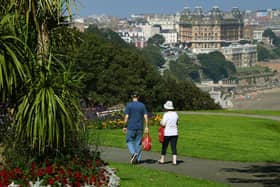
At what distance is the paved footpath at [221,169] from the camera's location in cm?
1148

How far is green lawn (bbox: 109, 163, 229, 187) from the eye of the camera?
10.4m

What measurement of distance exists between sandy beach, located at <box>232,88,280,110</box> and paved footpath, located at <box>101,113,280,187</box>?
347ft

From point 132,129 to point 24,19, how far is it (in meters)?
4.06

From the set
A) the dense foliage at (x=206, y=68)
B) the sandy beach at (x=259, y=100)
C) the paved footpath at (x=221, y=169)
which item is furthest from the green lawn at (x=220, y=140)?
the dense foliage at (x=206, y=68)

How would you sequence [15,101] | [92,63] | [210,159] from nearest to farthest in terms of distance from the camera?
[15,101] → [210,159] → [92,63]

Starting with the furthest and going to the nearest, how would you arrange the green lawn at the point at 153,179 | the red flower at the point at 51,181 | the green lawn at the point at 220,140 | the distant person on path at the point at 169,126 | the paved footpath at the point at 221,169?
the green lawn at the point at 220,140
the distant person on path at the point at 169,126
the paved footpath at the point at 221,169
the green lawn at the point at 153,179
the red flower at the point at 51,181

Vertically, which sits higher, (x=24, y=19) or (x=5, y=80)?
(x=24, y=19)

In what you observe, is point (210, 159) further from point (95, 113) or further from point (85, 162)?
point (95, 113)

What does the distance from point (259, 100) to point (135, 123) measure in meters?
126

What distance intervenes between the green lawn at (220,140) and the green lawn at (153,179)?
2.55 feet

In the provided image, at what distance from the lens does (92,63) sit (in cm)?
4844

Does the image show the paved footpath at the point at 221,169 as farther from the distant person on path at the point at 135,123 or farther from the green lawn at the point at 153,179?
the green lawn at the point at 153,179

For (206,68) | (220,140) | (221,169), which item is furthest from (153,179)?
(206,68)

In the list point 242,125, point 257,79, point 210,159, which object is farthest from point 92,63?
point 257,79
